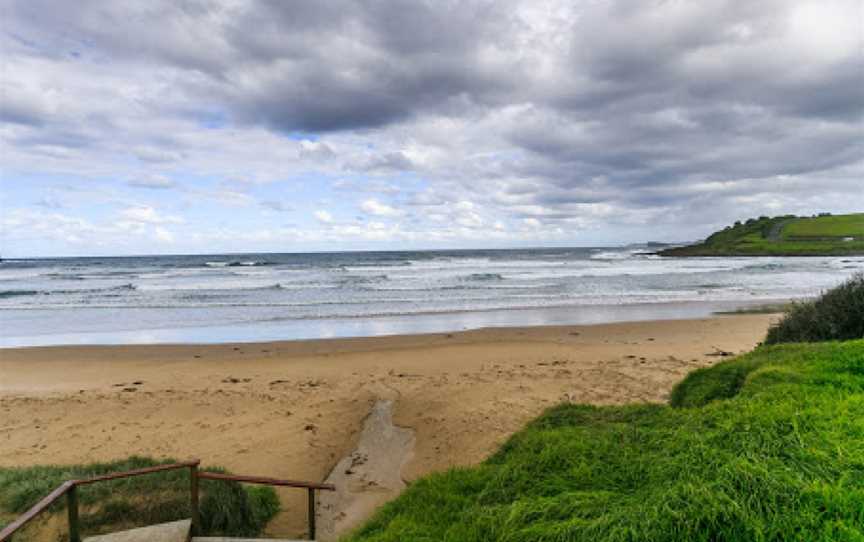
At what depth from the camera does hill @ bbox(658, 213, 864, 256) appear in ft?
225

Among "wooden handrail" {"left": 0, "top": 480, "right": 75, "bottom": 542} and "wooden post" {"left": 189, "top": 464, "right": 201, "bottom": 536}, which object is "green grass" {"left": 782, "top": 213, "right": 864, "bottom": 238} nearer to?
"wooden post" {"left": 189, "top": 464, "right": 201, "bottom": 536}

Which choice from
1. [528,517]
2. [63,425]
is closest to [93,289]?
[63,425]

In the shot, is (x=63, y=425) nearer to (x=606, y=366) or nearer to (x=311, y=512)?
(x=311, y=512)

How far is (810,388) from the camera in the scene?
13.4 feet

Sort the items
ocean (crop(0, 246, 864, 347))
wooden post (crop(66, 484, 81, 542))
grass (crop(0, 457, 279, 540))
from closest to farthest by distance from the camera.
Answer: wooden post (crop(66, 484, 81, 542)) < grass (crop(0, 457, 279, 540)) < ocean (crop(0, 246, 864, 347))

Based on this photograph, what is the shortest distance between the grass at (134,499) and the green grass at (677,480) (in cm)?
232

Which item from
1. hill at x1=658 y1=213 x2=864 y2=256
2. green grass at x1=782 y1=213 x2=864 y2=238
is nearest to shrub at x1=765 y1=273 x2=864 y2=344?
hill at x1=658 y1=213 x2=864 y2=256

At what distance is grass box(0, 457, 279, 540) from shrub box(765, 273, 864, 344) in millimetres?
7982

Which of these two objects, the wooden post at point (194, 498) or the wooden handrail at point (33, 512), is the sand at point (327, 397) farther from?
the wooden handrail at point (33, 512)

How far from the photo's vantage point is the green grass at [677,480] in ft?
7.32

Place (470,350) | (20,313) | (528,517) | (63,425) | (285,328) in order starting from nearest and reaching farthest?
(528,517)
(63,425)
(470,350)
(285,328)
(20,313)

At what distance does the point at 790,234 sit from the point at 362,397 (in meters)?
97.8

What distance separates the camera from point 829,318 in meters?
7.43

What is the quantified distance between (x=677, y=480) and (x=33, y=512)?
3.90m
